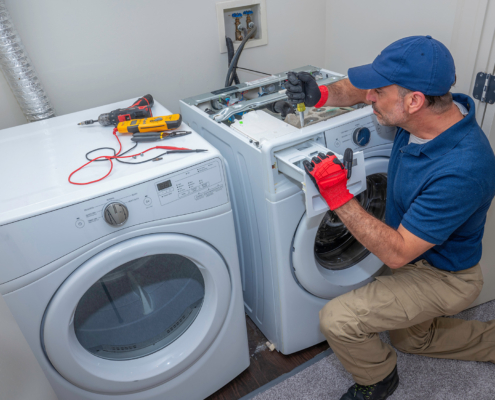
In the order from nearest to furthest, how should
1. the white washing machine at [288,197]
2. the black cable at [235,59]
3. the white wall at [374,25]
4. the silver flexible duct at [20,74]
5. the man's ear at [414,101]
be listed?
1. the man's ear at [414,101]
2. the white washing machine at [288,197]
3. the silver flexible duct at [20,74]
4. the white wall at [374,25]
5. the black cable at [235,59]

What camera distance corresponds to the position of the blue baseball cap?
935 millimetres

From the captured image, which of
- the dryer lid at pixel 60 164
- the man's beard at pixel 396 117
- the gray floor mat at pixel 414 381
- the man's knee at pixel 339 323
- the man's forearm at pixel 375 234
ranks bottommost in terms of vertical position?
the gray floor mat at pixel 414 381

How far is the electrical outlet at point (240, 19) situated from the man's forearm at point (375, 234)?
1006mm

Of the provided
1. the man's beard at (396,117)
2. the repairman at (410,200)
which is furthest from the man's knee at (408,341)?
the man's beard at (396,117)

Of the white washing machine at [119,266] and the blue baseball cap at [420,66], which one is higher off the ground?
the blue baseball cap at [420,66]

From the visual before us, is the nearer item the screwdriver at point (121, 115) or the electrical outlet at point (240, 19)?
the screwdriver at point (121, 115)

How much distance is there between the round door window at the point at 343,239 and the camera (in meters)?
1.42

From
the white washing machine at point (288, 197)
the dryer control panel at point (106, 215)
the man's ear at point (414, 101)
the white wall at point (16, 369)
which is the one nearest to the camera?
the white wall at point (16, 369)

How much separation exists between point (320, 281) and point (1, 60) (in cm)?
127

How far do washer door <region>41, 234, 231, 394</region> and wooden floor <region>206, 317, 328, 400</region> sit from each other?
309 mm

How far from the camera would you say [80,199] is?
88 centimetres

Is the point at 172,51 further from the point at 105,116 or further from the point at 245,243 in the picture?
the point at 245,243

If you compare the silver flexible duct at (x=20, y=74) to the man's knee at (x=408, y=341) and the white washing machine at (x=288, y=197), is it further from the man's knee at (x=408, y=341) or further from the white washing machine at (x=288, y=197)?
the man's knee at (x=408, y=341)

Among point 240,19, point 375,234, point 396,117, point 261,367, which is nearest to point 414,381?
point 261,367
